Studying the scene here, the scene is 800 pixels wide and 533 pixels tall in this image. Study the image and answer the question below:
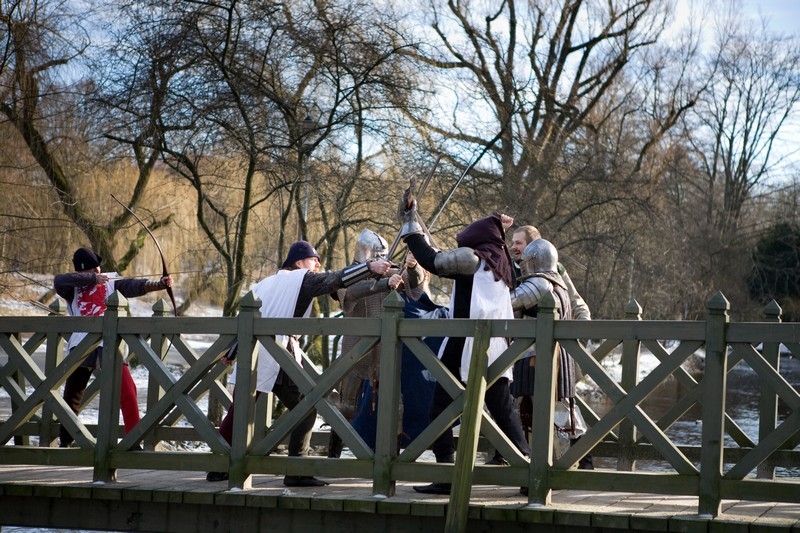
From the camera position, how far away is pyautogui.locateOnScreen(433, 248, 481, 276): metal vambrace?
622 cm

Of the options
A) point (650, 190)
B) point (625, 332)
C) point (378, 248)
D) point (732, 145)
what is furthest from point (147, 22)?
point (732, 145)

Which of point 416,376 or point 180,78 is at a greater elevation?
point 180,78

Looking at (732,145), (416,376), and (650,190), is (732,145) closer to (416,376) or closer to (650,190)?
(650,190)

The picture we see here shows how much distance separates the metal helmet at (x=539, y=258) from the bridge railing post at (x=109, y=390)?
2531mm

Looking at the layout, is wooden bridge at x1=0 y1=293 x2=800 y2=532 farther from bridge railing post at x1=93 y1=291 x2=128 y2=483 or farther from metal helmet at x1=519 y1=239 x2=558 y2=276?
metal helmet at x1=519 y1=239 x2=558 y2=276

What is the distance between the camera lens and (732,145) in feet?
129

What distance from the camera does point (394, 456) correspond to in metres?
5.93

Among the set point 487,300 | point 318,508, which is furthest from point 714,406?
point 318,508

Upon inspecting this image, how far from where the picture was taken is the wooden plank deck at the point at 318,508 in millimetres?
5449

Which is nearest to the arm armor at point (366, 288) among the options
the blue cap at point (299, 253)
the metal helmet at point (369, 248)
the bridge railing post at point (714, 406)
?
the metal helmet at point (369, 248)

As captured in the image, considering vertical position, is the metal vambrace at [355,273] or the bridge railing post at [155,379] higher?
the metal vambrace at [355,273]

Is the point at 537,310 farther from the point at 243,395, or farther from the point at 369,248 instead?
the point at 243,395

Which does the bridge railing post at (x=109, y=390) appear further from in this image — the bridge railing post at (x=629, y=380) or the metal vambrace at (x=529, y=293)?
the bridge railing post at (x=629, y=380)

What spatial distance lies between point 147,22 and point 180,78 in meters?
0.68
